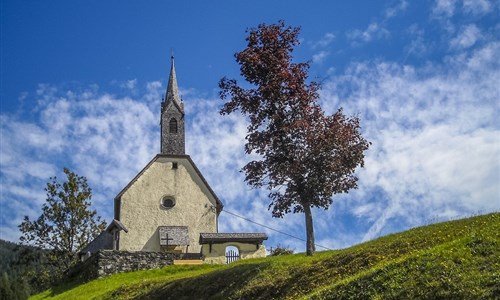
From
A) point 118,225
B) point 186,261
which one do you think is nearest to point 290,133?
point 186,261

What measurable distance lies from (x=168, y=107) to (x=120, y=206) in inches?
399

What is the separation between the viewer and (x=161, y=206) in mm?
51000

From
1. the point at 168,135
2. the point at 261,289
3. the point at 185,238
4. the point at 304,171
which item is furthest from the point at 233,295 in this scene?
the point at 168,135

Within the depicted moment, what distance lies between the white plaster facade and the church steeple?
3.65 feet

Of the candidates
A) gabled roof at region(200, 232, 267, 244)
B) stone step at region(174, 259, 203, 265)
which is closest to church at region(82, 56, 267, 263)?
gabled roof at region(200, 232, 267, 244)

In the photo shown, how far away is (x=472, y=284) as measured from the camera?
14727 millimetres

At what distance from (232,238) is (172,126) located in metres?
14.6

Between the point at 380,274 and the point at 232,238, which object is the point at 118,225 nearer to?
the point at 232,238

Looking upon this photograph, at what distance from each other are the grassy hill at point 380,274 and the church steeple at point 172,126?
75.5 feet

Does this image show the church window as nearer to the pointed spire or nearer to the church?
the church

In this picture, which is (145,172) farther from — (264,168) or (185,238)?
(264,168)

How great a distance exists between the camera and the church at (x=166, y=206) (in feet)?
163

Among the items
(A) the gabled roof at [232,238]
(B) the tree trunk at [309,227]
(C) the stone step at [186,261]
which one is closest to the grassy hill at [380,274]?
(B) the tree trunk at [309,227]

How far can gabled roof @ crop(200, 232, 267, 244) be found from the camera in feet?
145
